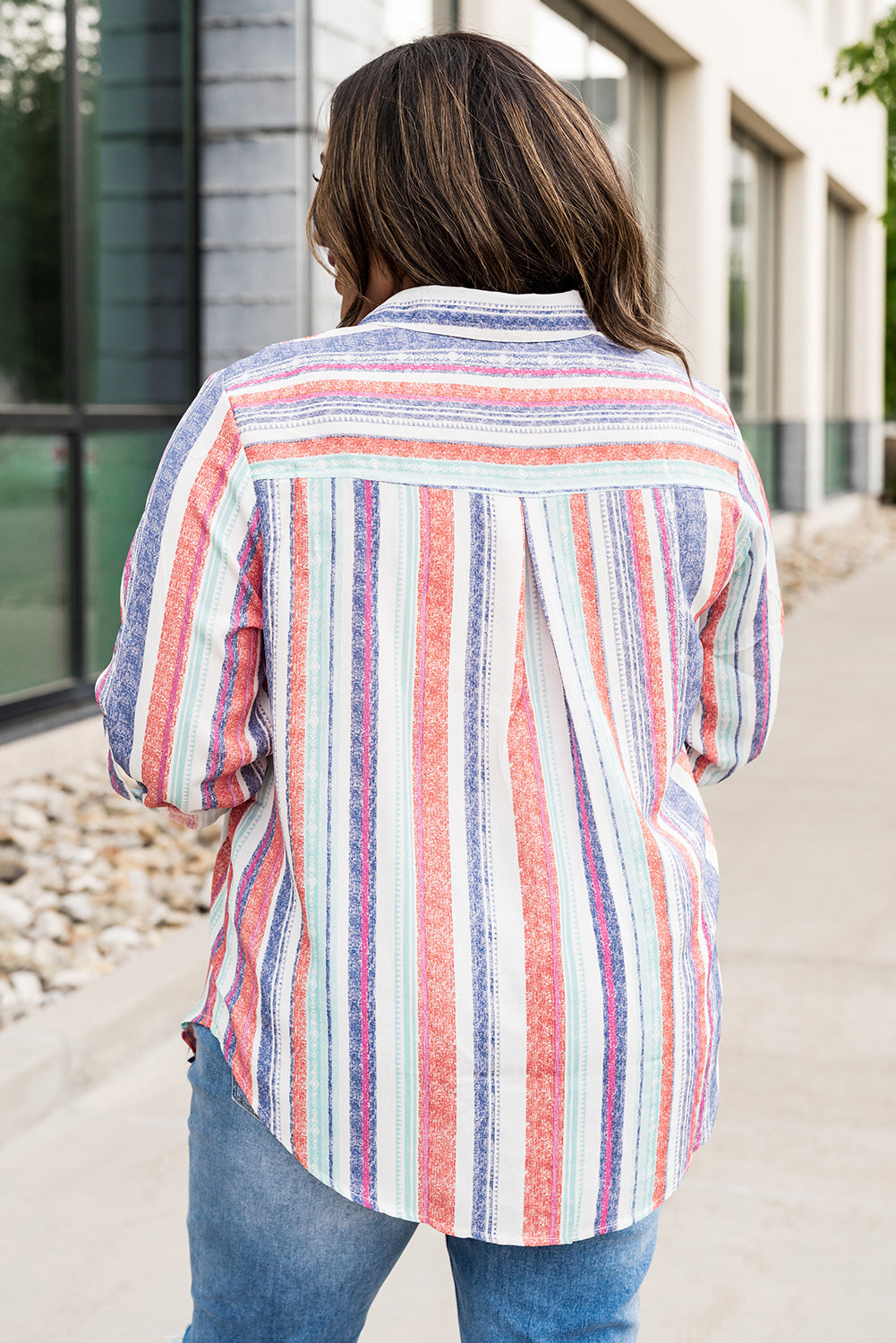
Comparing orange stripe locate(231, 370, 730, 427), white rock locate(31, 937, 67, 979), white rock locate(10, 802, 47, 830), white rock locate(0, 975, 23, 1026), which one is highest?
A: orange stripe locate(231, 370, 730, 427)

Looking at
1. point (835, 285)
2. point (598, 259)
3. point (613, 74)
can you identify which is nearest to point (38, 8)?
point (598, 259)

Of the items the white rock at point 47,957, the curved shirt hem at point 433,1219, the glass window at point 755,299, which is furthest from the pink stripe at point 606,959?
the glass window at point 755,299

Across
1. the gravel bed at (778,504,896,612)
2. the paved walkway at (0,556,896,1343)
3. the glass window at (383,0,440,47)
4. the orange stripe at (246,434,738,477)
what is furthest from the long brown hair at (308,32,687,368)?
the gravel bed at (778,504,896,612)

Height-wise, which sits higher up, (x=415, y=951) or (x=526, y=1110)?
(x=415, y=951)

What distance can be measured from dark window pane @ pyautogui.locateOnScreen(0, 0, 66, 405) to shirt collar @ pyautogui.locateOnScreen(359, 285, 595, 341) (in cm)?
480

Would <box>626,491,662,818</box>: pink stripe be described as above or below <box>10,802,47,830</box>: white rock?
above

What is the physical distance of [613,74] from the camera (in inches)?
463

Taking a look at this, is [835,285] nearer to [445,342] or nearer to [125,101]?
[125,101]

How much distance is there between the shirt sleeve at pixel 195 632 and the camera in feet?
3.98

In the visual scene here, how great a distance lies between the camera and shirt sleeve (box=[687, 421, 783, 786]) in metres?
1.38

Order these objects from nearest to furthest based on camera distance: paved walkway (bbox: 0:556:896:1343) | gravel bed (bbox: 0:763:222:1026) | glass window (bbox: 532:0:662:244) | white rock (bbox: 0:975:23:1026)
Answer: paved walkway (bbox: 0:556:896:1343) → white rock (bbox: 0:975:23:1026) → gravel bed (bbox: 0:763:222:1026) → glass window (bbox: 532:0:662:244)

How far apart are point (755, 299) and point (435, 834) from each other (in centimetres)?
1628

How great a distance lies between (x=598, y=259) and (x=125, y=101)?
555 cm

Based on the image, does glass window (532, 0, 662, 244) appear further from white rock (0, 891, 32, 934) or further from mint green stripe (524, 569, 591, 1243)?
mint green stripe (524, 569, 591, 1243)
